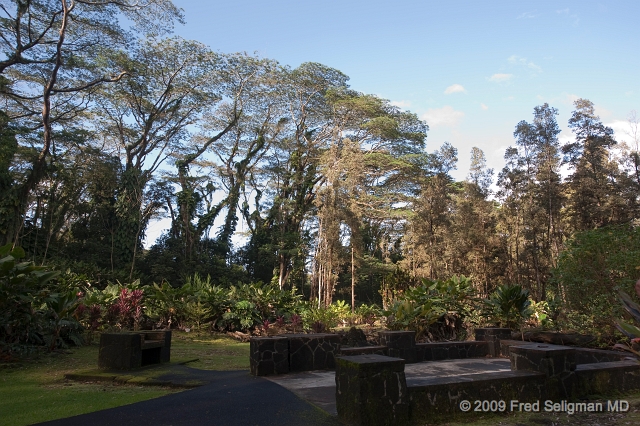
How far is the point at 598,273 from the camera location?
8.02 m

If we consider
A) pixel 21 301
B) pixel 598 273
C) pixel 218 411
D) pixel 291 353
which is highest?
pixel 598 273

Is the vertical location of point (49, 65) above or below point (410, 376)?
above

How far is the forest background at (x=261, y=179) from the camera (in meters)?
19.6

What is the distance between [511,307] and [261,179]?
26.2 metres

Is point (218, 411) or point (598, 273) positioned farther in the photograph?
point (598, 273)

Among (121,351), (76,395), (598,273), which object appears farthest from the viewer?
(598,273)

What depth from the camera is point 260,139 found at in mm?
31828

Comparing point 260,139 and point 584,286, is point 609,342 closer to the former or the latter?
point 584,286

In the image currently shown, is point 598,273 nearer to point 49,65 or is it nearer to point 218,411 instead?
point 218,411

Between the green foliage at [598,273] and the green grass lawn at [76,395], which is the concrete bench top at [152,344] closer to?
the green grass lawn at [76,395]

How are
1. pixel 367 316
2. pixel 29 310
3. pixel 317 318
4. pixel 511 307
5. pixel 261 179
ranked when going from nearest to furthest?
pixel 29 310, pixel 511 307, pixel 317 318, pixel 367 316, pixel 261 179

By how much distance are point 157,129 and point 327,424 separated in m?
28.5

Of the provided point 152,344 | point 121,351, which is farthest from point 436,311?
point 121,351

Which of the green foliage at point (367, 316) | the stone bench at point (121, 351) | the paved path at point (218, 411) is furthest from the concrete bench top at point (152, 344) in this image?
the green foliage at point (367, 316)
